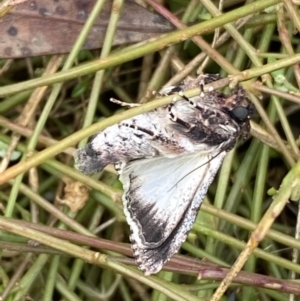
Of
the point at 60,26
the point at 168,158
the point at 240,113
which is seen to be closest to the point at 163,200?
the point at 168,158

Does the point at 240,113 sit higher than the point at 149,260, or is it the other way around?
the point at 240,113

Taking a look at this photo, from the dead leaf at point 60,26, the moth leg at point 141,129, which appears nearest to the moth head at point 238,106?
the moth leg at point 141,129

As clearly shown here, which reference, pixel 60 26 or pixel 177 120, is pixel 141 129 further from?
pixel 60 26

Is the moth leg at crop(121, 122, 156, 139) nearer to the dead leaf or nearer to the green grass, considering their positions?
the green grass

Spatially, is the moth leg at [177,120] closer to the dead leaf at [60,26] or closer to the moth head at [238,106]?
the moth head at [238,106]

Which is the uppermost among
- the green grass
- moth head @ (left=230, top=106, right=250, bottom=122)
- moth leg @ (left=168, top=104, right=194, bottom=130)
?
moth head @ (left=230, top=106, right=250, bottom=122)

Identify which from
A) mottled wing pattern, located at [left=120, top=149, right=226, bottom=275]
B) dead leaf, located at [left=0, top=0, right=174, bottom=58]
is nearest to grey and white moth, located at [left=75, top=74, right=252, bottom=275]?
mottled wing pattern, located at [left=120, top=149, right=226, bottom=275]

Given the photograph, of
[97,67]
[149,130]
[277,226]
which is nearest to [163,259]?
[149,130]

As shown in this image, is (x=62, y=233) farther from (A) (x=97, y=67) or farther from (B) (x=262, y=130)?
(B) (x=262, y=130)
